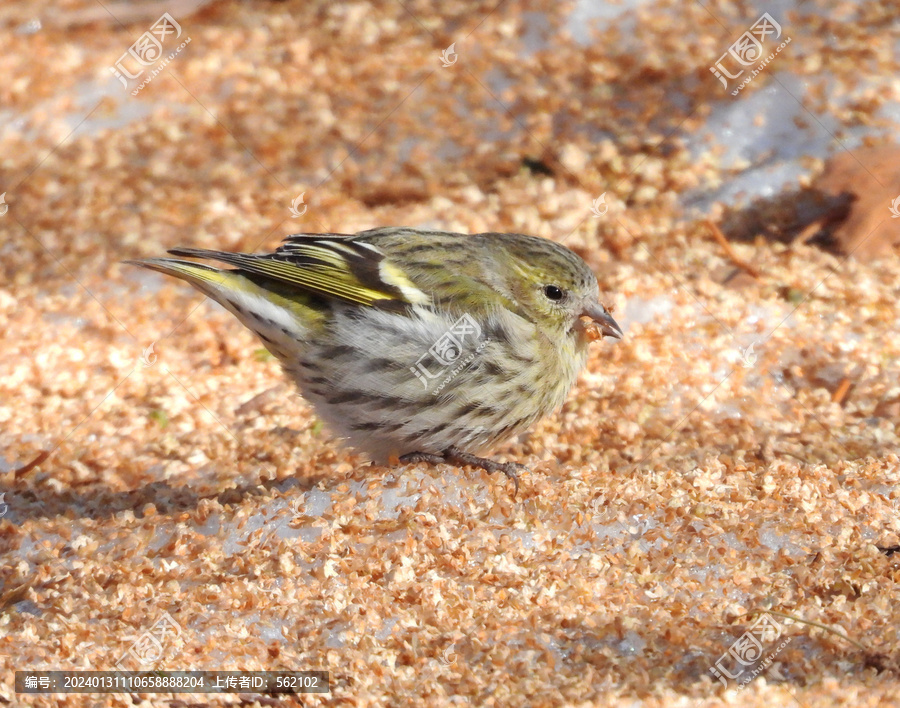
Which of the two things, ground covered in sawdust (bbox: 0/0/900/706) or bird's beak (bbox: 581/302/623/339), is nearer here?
ground covered in sawdust (bbox: 0/0/900/706)

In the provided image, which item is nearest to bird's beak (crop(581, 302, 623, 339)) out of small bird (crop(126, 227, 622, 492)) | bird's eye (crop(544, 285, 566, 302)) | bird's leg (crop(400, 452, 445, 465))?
small bird (crop(126, 227, 622, 492))

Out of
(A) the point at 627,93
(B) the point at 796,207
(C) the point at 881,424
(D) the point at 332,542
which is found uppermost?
(A) the point at 627,93

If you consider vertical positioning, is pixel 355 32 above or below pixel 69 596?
above

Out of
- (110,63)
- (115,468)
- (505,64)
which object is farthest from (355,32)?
(115,468)

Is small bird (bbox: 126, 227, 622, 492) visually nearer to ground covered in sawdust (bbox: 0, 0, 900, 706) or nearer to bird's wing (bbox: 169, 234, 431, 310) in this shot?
bird's wing (bbox: 169, 234, 431, 310)

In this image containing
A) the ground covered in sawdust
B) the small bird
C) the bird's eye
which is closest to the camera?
the ground covered in sawdust

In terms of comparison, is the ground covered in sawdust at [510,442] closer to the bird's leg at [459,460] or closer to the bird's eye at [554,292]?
the bird's leg at [459,460]

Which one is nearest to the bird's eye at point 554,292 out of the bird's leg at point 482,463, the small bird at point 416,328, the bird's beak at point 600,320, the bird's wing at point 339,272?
the small bird at point 416,328

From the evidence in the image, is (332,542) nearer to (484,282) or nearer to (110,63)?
(484,282)
